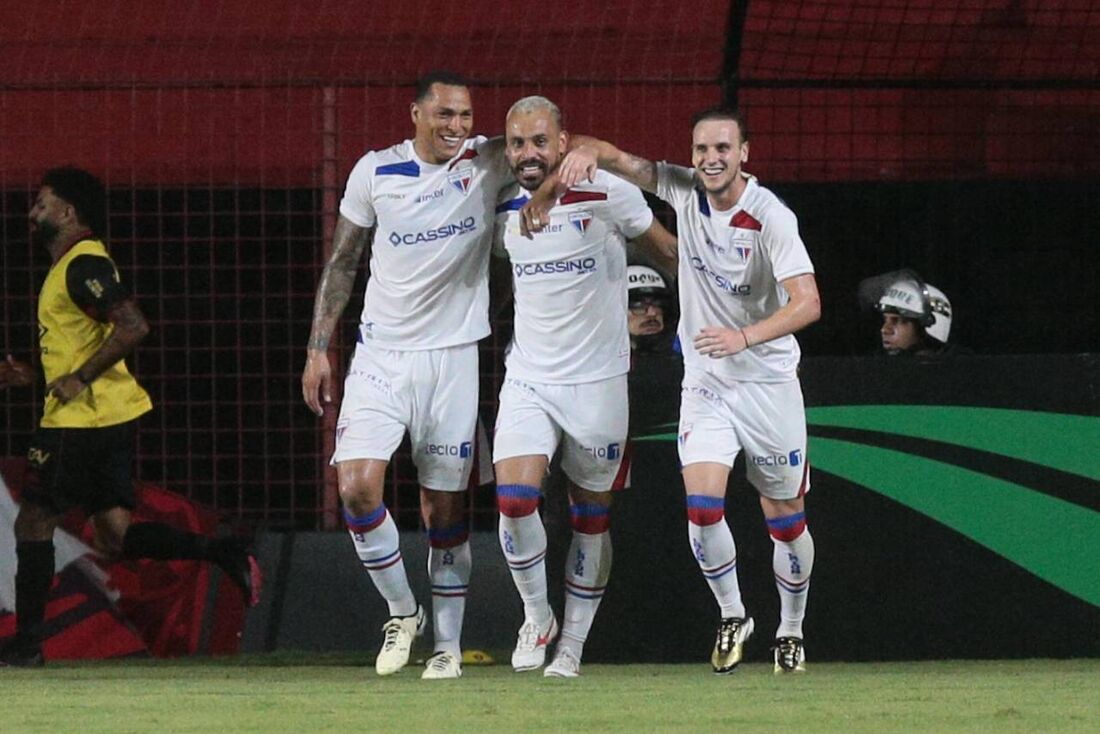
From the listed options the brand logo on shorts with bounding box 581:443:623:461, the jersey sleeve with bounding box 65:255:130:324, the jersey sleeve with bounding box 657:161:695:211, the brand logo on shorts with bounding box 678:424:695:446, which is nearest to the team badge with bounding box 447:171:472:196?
the jersey sleeve with bounding box 657:161:695:211

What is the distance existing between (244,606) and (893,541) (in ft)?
9.20

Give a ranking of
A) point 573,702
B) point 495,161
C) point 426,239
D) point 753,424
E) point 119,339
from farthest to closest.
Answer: point 119,339
point 495,161
point 426,239
point 753,424
point 573,702

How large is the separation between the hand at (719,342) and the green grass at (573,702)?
1.06m

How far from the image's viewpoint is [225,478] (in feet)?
31.4

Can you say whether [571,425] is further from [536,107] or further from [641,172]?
[536,107]

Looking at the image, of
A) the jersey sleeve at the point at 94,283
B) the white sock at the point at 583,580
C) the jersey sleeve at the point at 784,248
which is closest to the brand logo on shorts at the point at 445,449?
the white sock at the point at 583,580

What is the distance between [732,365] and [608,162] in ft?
2.78

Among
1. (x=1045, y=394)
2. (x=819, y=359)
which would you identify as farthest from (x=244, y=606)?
(x=1045, y=394)

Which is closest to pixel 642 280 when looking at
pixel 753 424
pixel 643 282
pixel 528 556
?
pixel 643 282

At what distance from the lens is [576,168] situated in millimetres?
7539

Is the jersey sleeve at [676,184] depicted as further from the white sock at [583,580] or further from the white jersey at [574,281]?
the white sock at [583,580]

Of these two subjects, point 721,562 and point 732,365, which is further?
point 732,365

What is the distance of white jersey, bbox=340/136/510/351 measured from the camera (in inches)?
312

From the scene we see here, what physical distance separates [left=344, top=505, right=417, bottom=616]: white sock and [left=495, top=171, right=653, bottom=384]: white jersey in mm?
730
